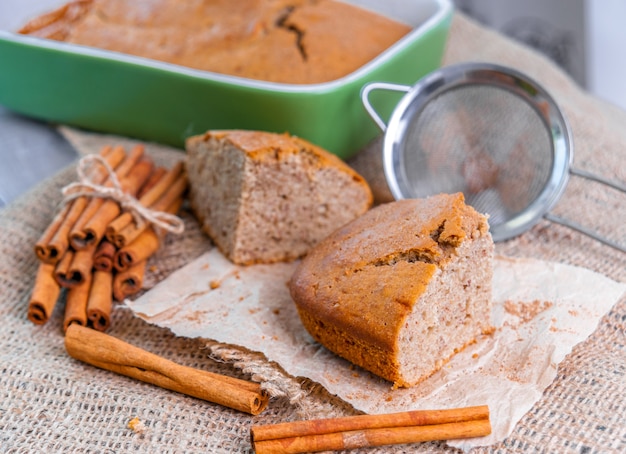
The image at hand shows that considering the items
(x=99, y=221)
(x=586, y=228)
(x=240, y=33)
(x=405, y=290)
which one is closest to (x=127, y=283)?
(x=99, y=221)

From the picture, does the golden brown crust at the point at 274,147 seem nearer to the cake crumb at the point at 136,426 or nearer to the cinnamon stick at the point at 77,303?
the cinnamon stick at the point at 77,303

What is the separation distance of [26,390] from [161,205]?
870mm

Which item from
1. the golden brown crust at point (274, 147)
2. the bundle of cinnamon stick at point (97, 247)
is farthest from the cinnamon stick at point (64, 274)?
the golden brown crust at point (274, 147)

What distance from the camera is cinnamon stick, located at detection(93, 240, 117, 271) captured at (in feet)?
8.14

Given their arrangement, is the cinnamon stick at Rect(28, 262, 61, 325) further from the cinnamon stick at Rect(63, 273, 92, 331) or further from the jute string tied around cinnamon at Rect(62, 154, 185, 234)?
the jute string tied around cinnamon at Rect(62, 154, 185, 234)

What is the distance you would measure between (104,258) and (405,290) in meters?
1.07

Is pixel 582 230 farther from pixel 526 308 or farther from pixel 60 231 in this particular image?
pixel 60 231

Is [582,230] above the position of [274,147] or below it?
below

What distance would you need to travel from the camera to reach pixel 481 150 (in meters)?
3.04

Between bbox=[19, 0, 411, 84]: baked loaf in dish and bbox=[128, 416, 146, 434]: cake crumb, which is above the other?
bbox=[19, 0, 411, 84]: baked loaf in dish

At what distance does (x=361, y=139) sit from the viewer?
3.09 meters

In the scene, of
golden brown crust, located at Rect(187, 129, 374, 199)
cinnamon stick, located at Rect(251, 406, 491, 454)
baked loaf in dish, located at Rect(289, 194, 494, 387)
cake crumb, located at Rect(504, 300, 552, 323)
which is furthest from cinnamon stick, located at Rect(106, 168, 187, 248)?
cake crumb, located at Rect(504, 300, 552, 323)

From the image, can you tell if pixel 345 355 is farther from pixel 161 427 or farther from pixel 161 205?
pixel 161 205

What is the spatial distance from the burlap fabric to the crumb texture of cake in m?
0.22
